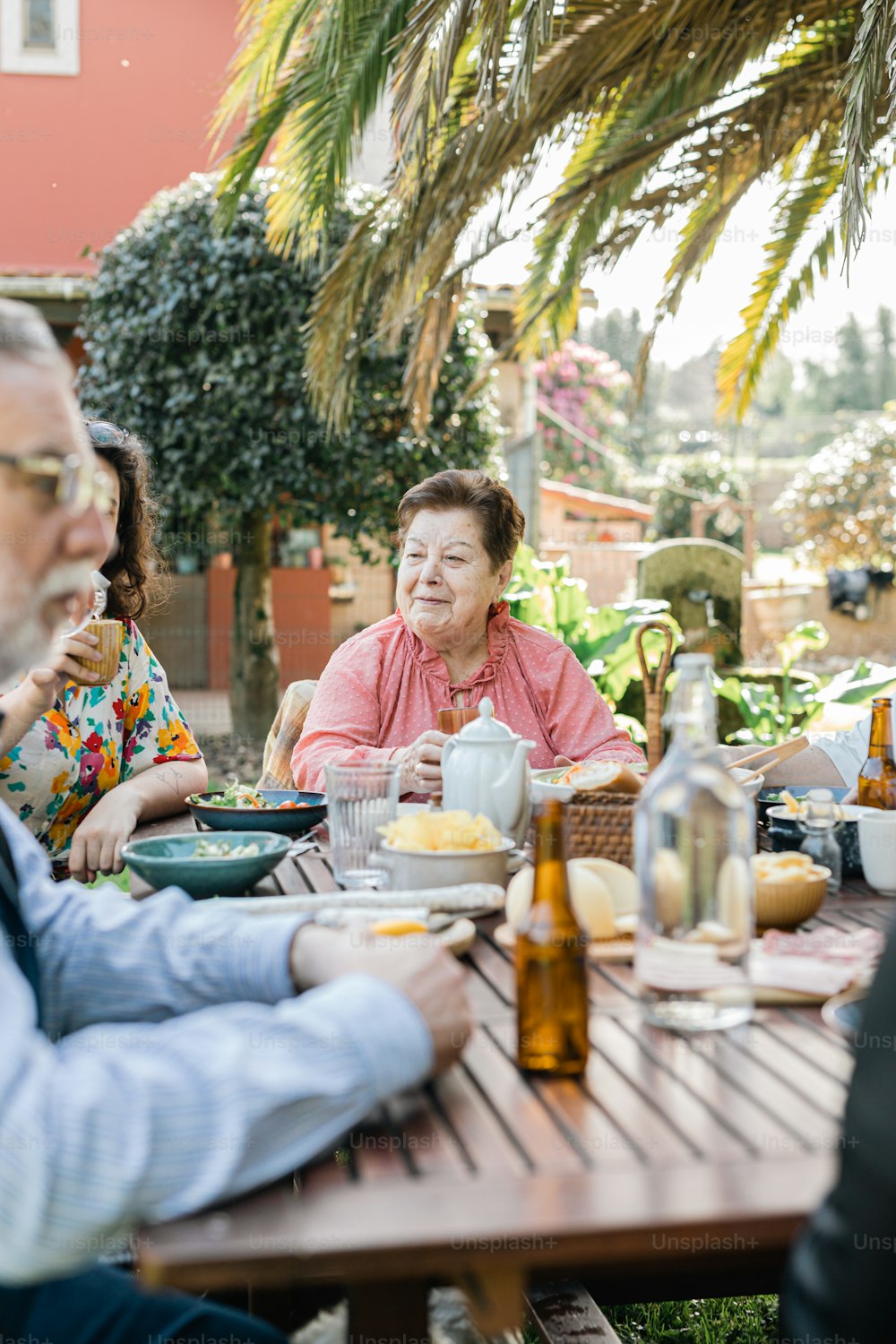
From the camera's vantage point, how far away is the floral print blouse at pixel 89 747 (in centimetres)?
272

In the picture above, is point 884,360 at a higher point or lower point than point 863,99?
higher

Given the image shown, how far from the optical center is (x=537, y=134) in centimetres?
513

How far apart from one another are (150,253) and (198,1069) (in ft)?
23.3

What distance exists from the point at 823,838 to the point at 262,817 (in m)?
1.03

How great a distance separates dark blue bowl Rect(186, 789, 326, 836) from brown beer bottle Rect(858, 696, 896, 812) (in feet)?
3.39

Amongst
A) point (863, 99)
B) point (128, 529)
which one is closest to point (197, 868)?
point (128, 529)

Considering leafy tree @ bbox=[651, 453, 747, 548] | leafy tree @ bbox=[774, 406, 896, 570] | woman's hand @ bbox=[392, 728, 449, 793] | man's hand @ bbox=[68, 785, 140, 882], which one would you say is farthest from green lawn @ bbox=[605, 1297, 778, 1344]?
leafy tree @ bbox=[651, 453, 747, 548]

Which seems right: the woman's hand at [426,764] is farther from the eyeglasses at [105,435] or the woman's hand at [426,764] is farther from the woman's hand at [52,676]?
the eyeglasses at [105,435]

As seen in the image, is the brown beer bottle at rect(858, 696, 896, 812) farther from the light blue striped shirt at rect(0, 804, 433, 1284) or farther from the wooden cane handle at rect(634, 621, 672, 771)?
the light blue striped shirt at rect(0, 804, 433, 1284)

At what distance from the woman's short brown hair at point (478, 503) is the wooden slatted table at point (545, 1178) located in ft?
6.64

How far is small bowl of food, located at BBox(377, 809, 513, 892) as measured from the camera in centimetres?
186

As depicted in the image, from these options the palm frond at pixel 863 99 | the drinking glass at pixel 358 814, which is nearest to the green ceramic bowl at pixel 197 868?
the drinking glass at pixel 358 814

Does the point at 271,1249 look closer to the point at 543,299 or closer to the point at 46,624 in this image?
the point at 46,624

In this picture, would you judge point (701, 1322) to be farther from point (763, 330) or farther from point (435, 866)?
point (763, 330)
